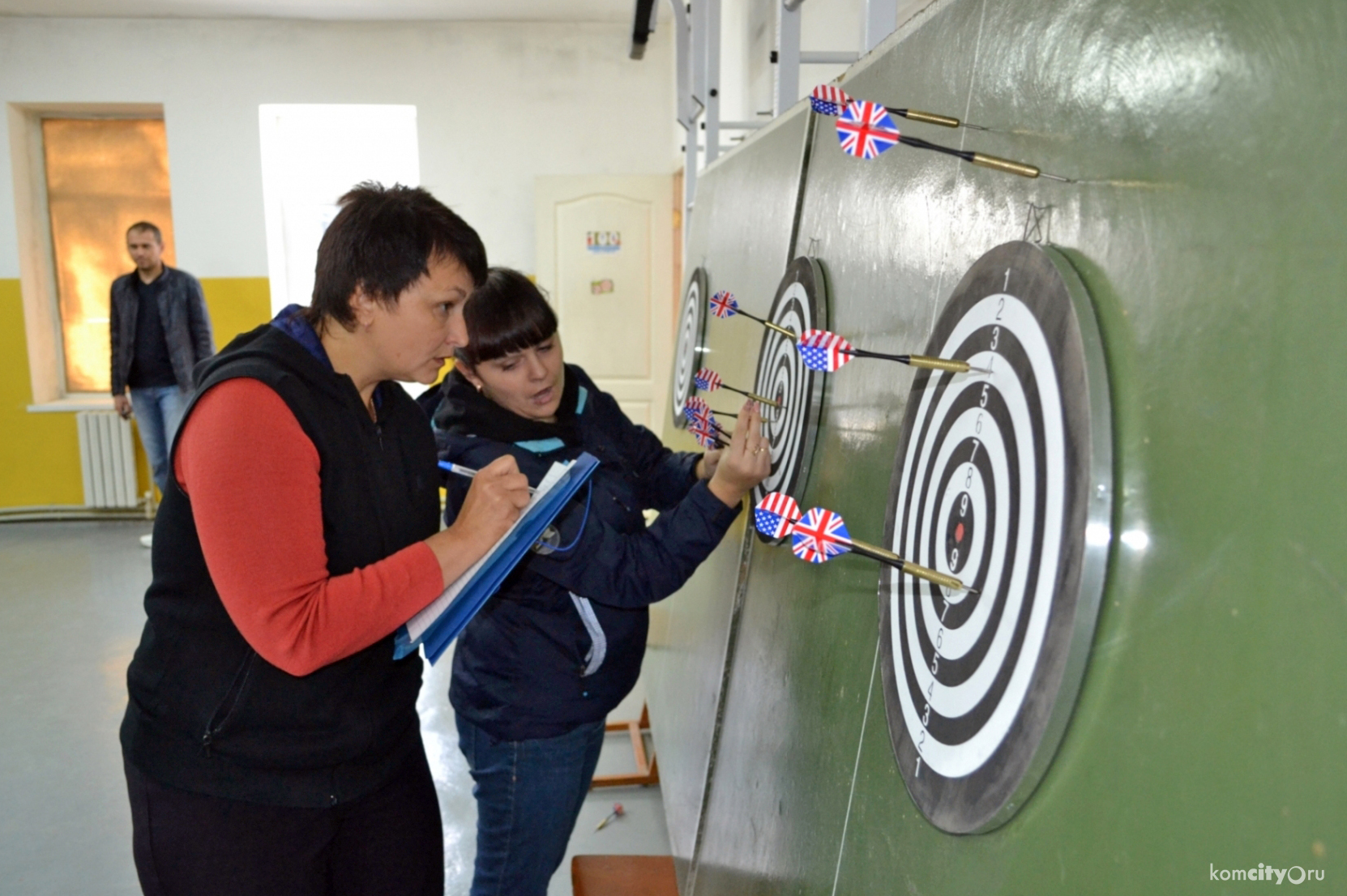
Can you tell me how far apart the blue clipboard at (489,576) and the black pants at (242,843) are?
8.1 inches

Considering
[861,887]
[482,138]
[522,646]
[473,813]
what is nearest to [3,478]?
[482,138]

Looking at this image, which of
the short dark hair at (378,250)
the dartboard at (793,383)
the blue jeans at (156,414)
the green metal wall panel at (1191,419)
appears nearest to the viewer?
the green metal wall panel at (1191,419)

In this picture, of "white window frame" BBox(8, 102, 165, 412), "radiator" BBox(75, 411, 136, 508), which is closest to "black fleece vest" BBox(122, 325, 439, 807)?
"radiator" BBox(75, 411, 136, 508)

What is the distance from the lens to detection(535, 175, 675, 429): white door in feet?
18.2

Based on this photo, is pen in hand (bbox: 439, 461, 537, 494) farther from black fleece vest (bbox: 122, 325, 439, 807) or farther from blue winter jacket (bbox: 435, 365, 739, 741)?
black fleece vest (bbox: 122, 325, 439, 807)

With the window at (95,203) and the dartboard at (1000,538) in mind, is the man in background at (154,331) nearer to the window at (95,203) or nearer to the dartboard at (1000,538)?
the window at (95,203)

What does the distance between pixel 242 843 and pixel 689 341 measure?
58.2 inches

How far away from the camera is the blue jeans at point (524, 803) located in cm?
144

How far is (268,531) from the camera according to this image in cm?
92

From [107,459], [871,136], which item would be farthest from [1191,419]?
[107,459]

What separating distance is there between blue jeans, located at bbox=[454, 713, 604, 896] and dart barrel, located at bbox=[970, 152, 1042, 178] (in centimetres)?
107

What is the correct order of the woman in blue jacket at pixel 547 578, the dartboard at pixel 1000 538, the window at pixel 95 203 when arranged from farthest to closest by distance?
1. the window at pixel 95 203
2. the woman in blue jacket at pixel 547 578
3. the dartboard at pixel 1000 538

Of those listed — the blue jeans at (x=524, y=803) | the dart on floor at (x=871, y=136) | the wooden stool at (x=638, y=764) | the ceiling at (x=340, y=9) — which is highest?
the ceiling at (x=340, y=9)

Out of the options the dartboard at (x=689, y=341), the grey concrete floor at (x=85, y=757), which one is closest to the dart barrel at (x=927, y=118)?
the dartboard at (x=689, y=341)
